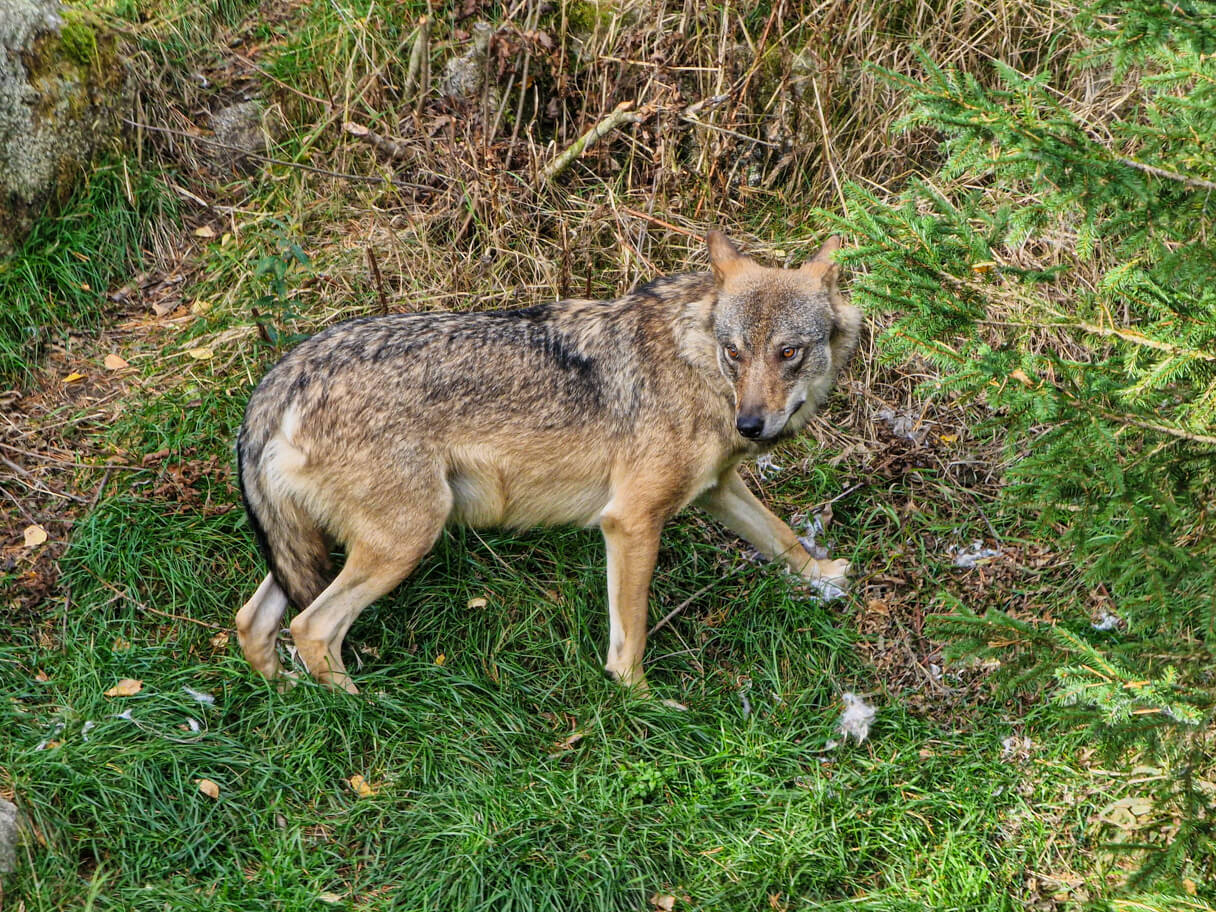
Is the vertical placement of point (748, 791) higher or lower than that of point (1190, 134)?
lower

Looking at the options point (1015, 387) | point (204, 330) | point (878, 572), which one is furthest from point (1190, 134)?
point (204, 330)

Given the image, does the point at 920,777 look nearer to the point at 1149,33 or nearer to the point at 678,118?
the point at 1149,33

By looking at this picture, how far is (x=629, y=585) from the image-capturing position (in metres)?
5.18

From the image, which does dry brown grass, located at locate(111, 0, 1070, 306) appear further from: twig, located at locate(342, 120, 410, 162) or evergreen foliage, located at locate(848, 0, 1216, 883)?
evergreen foliage, located at locate(848, 0, 1216, 883)

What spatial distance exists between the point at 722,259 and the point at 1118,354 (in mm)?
1947

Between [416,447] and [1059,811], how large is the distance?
3.22 meters

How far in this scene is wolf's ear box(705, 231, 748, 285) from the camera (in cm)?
526

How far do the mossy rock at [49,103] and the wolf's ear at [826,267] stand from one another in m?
4.59

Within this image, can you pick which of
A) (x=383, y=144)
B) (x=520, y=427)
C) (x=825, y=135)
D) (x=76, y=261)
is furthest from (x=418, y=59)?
(x=520, y=427)

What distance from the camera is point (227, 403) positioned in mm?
6082

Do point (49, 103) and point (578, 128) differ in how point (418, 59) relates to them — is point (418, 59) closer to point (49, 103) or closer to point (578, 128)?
point (578, 128)

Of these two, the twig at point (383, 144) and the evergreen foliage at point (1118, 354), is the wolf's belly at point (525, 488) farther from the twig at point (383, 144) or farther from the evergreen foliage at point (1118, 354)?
the twig at point (383, 144)

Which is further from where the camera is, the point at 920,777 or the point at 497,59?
the point at 497,59

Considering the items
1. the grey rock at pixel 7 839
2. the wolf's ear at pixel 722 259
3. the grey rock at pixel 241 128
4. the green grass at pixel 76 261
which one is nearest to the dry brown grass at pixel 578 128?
the grey rock at pixel 241 128
